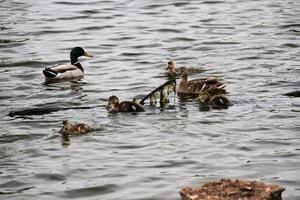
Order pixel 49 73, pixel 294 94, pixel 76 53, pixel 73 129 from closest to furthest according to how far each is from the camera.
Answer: pixel 73 129 < pixel 294 94 < pixel 49 73 < pixel 76 53

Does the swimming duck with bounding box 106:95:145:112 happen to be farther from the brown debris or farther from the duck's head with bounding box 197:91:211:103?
the brown debris

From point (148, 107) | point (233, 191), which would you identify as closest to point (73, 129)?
point (148, 107)

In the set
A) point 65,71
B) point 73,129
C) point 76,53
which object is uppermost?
point 76,53

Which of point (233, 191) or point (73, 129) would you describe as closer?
point (233, 191)

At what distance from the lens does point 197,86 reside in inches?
636

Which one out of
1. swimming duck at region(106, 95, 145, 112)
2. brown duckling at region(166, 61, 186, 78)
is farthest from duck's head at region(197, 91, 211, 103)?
brown duckling at region(166, 61, 186, 78)

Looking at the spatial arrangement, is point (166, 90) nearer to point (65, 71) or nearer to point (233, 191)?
point (65, 71)

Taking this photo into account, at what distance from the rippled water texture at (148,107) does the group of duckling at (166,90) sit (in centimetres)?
19

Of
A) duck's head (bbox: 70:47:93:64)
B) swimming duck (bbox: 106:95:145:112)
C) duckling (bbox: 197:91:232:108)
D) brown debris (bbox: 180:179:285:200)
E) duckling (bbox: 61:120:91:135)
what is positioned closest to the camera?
brown debris (bbox: 180:179:285:200)

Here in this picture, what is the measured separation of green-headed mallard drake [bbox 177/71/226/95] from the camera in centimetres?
1589

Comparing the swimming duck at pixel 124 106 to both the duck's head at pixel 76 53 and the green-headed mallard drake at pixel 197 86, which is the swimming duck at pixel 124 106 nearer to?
the green-headed mallard drake at pixel 197 86

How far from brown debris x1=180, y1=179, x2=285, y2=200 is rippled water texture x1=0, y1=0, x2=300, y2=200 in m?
0.67

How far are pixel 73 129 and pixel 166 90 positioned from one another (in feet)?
9.72

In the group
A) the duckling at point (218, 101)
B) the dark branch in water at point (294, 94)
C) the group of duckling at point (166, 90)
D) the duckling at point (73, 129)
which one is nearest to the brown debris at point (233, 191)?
the duckling at point (73, 129)
